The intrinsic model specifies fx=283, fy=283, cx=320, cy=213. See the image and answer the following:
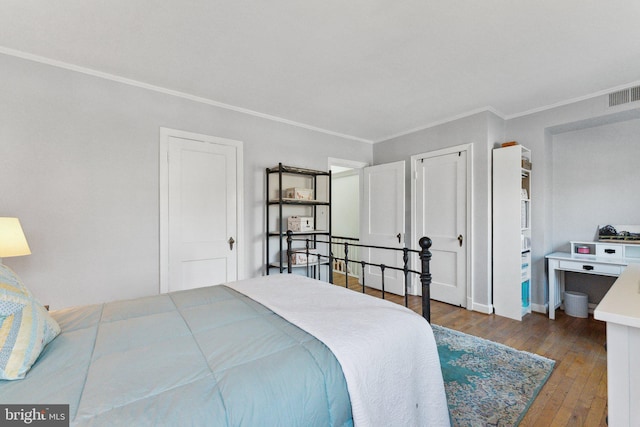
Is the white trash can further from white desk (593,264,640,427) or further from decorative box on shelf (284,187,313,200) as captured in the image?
decorative box on shelf (284,187,313,200)

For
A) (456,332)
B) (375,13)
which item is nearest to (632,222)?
(456,332)

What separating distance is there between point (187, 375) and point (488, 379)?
209 centimetres

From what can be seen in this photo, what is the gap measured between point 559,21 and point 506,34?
0.30 meters

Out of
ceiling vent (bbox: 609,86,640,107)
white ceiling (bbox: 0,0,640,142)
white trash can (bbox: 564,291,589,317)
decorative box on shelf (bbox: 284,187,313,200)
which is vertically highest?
white ceiling (bbox: 0,0,640,142)

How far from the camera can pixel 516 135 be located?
140 inches

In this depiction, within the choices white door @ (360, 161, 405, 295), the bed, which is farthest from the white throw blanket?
white door @ (360, 161, 405, 295)

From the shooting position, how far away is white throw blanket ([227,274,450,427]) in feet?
3.42

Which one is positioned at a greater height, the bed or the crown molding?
the crown molding

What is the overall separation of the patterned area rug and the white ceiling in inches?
96.2

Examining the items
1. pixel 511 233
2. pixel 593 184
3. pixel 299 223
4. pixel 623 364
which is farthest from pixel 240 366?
pixel 593 184

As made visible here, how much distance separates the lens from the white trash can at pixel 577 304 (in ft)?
10.4

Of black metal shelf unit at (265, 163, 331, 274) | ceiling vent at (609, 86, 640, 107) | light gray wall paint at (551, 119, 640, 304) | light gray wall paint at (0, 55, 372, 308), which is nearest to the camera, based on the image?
light gray wall paint at (0, 55, 372, 308)

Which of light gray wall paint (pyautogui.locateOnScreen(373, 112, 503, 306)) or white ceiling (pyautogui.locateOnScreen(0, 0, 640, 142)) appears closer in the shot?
white ceiling (pyautogui.locateOnScreen(0, 0, 640, 142))

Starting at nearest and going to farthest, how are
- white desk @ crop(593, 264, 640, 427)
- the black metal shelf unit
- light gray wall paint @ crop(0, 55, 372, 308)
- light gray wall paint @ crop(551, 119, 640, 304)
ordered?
white desk @ crop(593, 264, 640, 427) → light gray wall paint @ crop(0, 55, 372, 308) → light gray wall paint @ crop(551, 119, 640, 304) → the black metal shelf unit
